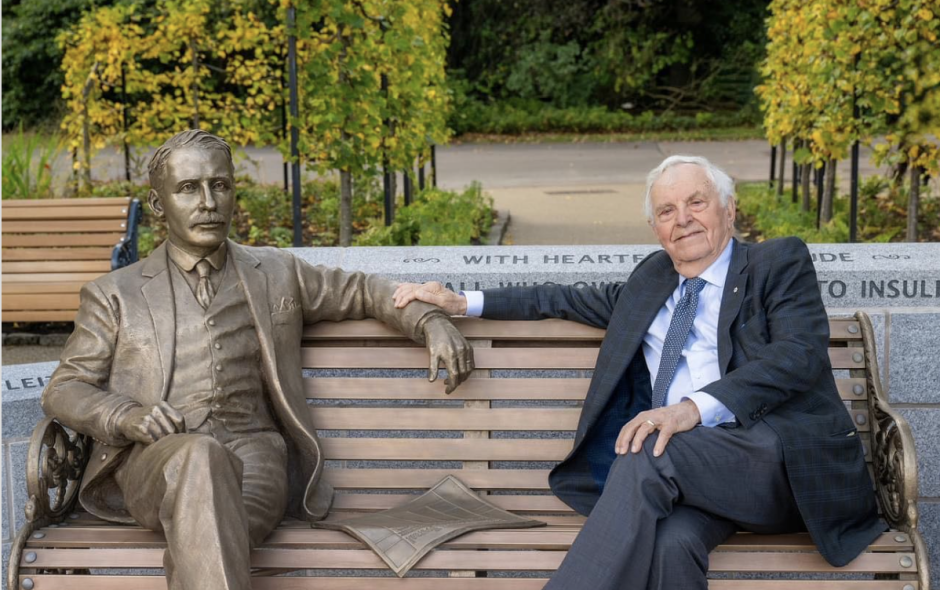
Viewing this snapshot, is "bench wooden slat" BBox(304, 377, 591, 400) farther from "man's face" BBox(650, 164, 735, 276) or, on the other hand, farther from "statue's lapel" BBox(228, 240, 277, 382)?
"man's face" BBox(650, 164, 735, 276)

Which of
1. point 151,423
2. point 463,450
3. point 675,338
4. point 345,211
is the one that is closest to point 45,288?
point 345,211

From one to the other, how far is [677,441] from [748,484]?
0.23m

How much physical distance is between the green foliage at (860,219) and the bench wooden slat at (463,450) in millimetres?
5169

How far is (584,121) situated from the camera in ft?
78.3

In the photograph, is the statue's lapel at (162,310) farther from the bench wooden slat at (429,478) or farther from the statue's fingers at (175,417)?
the bench wooden slat at (429,478)

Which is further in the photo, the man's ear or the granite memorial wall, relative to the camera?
the granite memorial wall

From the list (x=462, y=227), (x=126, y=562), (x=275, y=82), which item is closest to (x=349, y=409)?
(x=126, y=562)

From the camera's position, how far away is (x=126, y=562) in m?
3.68

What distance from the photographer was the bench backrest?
4.25 m

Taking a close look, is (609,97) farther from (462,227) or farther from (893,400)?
(893,400)

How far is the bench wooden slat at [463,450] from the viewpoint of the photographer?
426cm

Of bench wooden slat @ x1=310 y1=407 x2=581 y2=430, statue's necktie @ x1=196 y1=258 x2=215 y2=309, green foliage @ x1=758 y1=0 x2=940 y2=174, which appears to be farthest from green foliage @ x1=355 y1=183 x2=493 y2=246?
statue's necktie @ x1=196 y1=258 x2=215 y2=309

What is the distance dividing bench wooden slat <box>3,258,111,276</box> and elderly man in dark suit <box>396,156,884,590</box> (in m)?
4.08

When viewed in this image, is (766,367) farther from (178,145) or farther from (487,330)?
(178,145)
